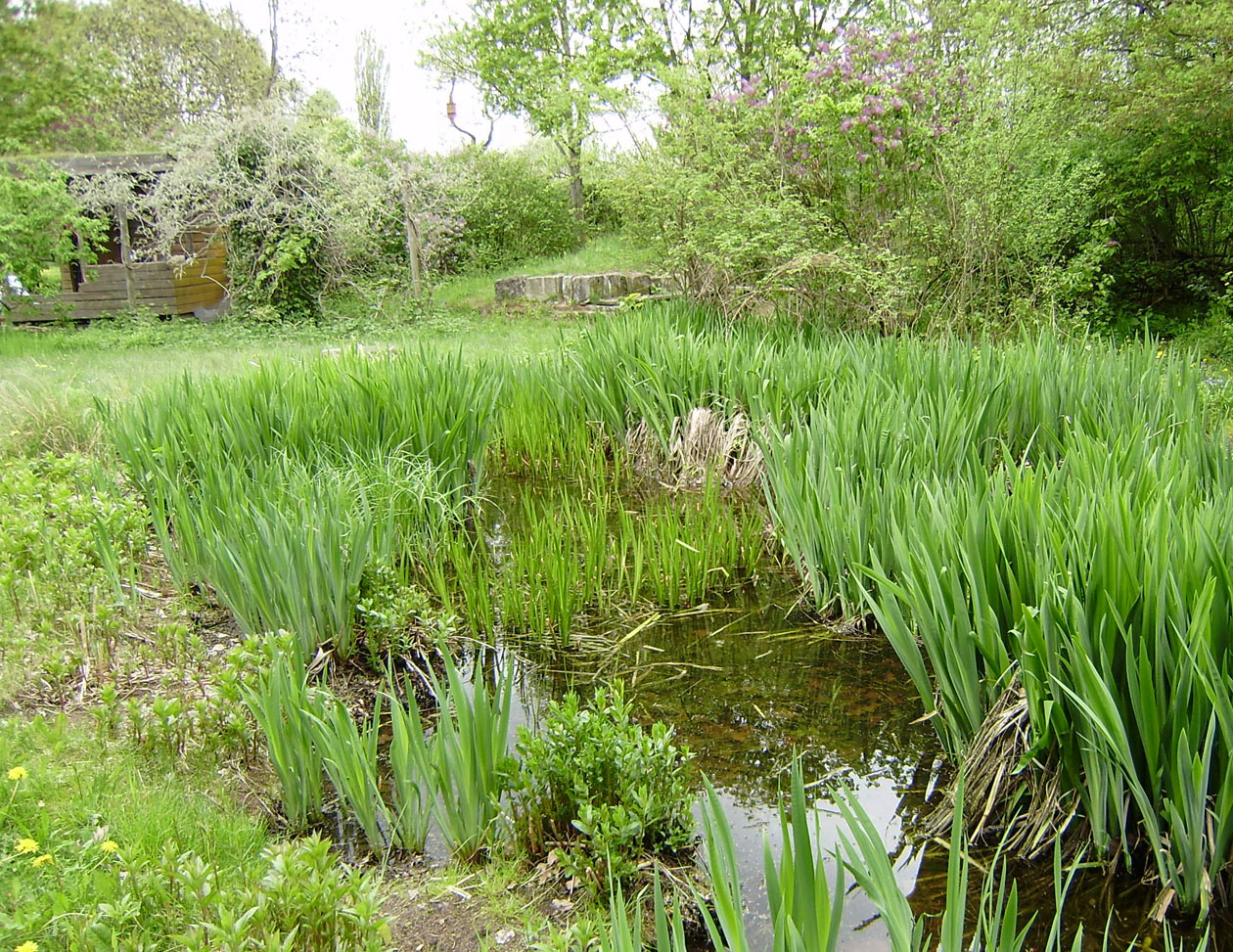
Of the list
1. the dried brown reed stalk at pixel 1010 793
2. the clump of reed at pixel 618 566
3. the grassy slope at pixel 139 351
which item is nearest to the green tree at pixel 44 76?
the grassy slope at pixel 139 351

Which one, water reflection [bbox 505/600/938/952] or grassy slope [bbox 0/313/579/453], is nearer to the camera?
water reflection [bbox 505/600/938/952]

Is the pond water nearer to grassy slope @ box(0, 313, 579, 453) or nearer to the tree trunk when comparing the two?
grassy slope @ box(0, 313, 579, 453)

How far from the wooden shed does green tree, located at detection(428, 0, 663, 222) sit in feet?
29.6

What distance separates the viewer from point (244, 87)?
92.2ft

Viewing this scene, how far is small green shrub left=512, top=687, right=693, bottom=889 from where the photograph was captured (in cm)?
233

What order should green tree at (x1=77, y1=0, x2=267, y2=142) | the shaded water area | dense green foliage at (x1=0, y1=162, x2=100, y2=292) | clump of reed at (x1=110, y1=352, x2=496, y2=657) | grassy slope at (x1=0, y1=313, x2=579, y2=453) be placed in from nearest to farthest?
the shaded water area, clump of reed at (x1=110, y1=352, x2=496, y2=657), grassy slope at (x1=0, y1=313, x2=579, y2=453), dense green foliage at (x1=0, y1=162, x2=100, y2=292), green tree at (x1=77, y1=0, x2=267, y2=142)

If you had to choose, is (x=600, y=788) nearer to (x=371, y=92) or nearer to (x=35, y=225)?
(x=35, y=225)

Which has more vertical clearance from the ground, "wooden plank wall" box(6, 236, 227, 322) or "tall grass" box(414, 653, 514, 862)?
"wooden plank wall" box(6, 236, 227, 322)

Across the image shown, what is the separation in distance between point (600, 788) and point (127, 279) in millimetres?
15706

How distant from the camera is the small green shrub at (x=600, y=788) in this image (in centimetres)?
233

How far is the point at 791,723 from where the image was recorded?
10.2ft

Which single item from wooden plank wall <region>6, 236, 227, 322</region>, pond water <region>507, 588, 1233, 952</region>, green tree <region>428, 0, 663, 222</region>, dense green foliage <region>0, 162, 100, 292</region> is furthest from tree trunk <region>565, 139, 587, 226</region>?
pond water <region>507, 588, 1233, 952</region>

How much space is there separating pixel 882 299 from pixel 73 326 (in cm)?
1238

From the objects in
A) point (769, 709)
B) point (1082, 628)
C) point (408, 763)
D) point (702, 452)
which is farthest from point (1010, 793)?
point (702, 452)
